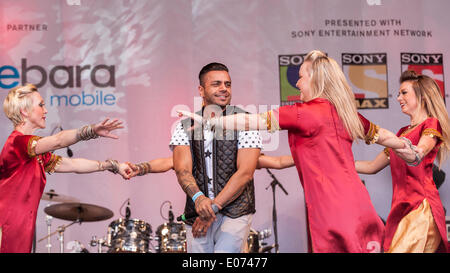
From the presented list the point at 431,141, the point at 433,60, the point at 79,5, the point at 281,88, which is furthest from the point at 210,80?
the point at 433,60

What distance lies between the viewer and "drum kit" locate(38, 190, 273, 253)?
259 inches

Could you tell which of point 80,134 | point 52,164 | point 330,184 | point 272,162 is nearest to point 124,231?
point 52,164

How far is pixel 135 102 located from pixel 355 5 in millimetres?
2901

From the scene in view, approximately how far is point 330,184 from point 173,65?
3969mm

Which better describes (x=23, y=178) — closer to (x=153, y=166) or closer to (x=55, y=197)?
(x=153, y=166)

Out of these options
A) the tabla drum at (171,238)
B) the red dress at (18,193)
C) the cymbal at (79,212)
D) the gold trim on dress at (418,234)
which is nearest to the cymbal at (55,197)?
the cymbal at (79,212)

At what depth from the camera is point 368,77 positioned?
7.19 meters

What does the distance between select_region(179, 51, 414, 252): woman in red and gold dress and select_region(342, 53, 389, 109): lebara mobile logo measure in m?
3.49

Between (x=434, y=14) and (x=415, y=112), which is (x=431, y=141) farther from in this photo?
(x=434, y=14)

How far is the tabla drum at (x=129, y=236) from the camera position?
6.59 m

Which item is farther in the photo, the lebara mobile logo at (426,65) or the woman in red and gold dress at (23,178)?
the lebara mobile logo at (426,65)

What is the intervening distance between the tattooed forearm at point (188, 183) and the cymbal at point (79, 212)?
8.90ft

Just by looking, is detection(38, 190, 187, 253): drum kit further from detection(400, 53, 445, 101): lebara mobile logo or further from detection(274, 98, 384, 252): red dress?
detection(400, 53, 445, 101): lebara mobile logo

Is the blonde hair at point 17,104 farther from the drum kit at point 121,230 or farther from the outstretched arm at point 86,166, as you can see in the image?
the drum kit at point 121,230
